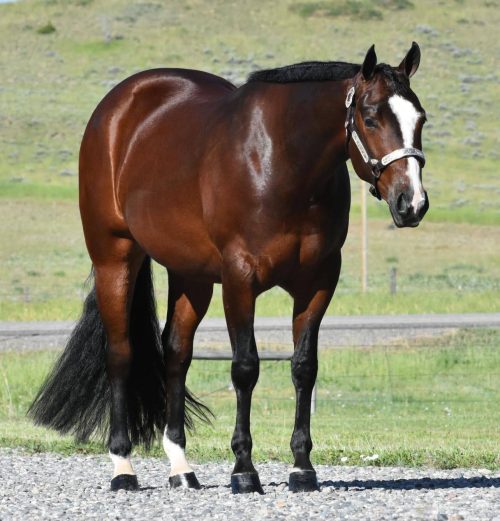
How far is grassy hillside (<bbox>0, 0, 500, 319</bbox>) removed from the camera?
114 ft

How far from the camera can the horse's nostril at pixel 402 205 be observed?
6.63m

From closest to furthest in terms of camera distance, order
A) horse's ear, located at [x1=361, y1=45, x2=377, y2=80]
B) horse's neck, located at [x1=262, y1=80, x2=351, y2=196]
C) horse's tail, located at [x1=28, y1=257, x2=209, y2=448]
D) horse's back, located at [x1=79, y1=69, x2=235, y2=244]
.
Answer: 1. horse's ear, located at [x1=361, y1=45, x2=377, y2=80]
2. horse's neck, located at [x1=262, y1=80, x2=351, y2=196]
3. horse's back, located at [x1=79, y1=69, x2=235, y2=244]
4. horse's tail, located at [x1=28, y1=257, x2=209, y2=448]

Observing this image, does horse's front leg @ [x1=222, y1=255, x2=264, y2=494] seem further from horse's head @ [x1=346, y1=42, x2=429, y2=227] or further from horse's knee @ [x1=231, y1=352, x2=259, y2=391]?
horse's head @ [x1=346, y1=42, x2=429, y2=227]

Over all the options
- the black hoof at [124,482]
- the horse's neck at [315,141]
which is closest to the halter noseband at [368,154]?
the horse's neck at [315,141]

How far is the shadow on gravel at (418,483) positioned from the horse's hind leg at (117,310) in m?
1.40

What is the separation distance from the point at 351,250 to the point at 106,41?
43032mm

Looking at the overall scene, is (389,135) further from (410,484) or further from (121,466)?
(121,466)

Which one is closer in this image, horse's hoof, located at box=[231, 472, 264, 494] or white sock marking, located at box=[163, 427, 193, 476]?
horse's hoof, located at box=[231, 472, 264, 494]

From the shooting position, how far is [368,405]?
49.0ft

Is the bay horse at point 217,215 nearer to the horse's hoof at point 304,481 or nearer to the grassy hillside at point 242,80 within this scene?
the horse's hoof at point 304,481

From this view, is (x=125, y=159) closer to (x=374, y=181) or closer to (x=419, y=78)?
(x=374, y=181)

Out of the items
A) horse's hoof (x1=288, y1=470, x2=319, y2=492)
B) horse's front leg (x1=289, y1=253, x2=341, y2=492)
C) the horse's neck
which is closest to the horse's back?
the horse's neck

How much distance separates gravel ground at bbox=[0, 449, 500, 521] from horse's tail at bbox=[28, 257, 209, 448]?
314 millimetres

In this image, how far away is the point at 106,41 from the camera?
80625 mm
